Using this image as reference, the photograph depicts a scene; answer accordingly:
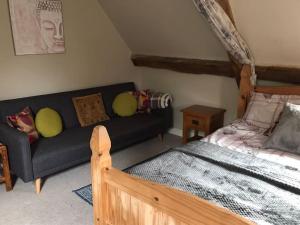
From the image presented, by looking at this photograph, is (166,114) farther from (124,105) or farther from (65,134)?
(65,134)

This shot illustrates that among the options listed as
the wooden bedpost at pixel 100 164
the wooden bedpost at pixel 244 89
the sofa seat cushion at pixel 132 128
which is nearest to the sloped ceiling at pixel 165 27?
the wooden bedpost at pixel 244 89

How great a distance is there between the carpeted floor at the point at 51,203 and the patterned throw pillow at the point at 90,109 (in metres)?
0.60

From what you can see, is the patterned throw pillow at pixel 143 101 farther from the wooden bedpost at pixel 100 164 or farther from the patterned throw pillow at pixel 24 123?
the wooden bedpost at pixel 100 164

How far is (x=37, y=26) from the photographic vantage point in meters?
3.30

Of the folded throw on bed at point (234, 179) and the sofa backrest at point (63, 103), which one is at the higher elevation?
the sofa backrest at point (63, 103)

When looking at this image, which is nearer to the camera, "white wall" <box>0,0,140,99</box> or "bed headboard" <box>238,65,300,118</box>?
"bed headboard" <box>238,65,300,118</box>

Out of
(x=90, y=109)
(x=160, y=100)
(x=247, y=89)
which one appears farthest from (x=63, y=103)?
(x=247, y=89)

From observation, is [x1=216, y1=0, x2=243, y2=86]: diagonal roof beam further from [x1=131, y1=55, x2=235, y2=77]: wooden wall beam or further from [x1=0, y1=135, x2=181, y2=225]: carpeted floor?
[x1=0, y1=135, x2=181, y2=225]: carpeted floor

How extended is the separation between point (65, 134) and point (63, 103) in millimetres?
456

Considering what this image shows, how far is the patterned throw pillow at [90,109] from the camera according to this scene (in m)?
3.55

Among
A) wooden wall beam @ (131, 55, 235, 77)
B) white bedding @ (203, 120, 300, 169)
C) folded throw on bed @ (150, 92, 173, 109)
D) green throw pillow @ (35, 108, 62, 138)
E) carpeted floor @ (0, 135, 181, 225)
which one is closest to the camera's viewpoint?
white bedding @ (203, 120, 300, 169)

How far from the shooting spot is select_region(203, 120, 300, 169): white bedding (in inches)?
83.6

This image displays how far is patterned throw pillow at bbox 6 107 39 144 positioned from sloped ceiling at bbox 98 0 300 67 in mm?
1798

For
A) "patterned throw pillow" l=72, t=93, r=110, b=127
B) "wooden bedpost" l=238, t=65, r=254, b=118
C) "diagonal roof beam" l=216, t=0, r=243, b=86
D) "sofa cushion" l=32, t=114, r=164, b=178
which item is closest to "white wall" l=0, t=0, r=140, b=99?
"patterned throw pillow" l=72, t=93, r=110, b=127
